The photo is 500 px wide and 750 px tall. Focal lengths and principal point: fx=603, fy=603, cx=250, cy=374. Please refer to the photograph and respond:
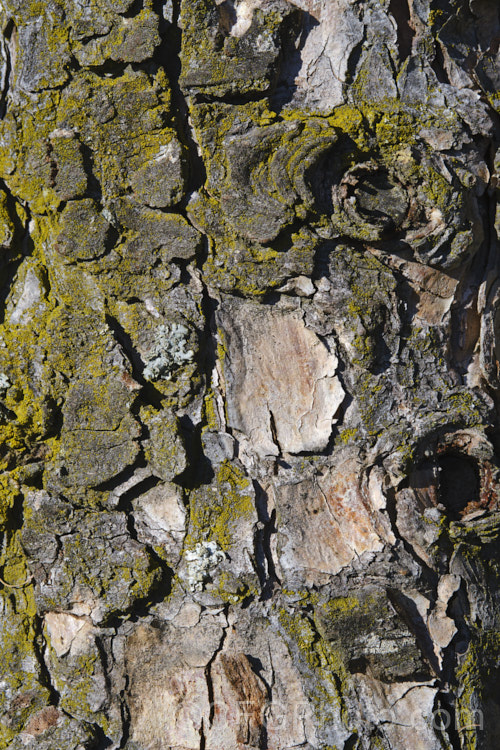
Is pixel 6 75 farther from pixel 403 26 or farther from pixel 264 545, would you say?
pixel 264 545

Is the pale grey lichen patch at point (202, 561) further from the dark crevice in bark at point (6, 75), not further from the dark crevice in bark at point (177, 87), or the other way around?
the dark crevice in bark at point (6, 75)

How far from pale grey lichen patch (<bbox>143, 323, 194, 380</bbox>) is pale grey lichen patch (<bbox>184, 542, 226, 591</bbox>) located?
0.55m

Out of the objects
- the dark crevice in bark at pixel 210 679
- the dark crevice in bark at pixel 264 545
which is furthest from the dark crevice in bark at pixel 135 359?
the dark crevice in bark at pixel 210 679

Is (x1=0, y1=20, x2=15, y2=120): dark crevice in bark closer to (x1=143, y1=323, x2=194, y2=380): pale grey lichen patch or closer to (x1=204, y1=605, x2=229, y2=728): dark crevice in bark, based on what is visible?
(x1=143, y1=323, x2=194, y2=380): pale grey lichen patch

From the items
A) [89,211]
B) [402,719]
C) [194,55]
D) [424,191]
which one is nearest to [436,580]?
[402,719]

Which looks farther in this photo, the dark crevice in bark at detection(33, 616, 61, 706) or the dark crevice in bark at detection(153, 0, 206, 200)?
the dark crevice in bark at detection(33, 616, 61, 706)

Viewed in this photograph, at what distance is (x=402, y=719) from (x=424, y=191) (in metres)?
1.62

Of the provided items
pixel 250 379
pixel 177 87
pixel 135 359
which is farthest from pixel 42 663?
pixel 177 87

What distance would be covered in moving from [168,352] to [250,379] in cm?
27

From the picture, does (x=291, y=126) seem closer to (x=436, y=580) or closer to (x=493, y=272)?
(x=493, y=272)

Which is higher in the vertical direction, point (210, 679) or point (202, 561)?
point (202, 561)

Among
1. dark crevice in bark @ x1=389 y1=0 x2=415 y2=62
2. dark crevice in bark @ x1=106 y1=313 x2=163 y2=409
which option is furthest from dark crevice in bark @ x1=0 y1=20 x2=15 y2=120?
dark crevice in bark @ x1=389 y1=0 x2=415 y2=62

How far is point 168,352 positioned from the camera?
6.21ft

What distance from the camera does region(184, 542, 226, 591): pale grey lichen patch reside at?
6.22ft
